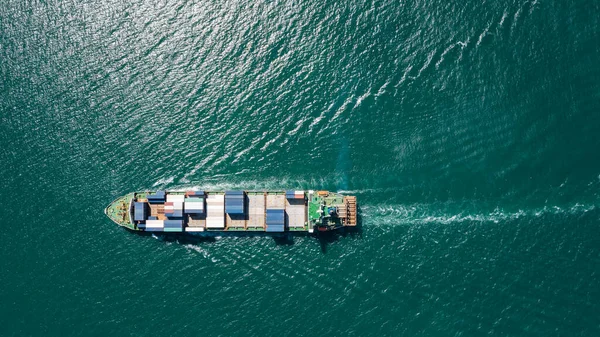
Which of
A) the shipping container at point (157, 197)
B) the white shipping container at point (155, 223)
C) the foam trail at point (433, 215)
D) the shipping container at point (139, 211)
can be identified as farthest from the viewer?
the shipping container at point (157, 197)

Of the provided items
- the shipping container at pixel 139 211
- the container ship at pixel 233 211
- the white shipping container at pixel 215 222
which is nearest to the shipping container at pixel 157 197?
the container ship at pixel 233 211

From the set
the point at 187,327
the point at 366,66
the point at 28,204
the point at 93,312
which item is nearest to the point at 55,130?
the point at 28,204

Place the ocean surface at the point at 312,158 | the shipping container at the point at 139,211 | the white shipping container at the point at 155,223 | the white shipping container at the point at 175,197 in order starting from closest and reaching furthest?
the ocean surface at the point at 312,158
the shipping container at the point at 139,211
the white shipping container at the point at 155,223
the white shipping container at the point at 175,197

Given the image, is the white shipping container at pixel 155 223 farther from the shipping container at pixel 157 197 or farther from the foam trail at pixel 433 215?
the foam trail at pixel 433 215

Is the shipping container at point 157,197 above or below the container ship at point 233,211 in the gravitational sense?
above

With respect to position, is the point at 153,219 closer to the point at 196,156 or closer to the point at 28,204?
A: the point at 196,156

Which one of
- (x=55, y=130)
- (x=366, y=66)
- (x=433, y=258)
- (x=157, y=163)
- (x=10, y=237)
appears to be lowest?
(x=433, y=258)

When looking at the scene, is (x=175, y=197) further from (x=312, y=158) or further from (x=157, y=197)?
(x=312, y=158)

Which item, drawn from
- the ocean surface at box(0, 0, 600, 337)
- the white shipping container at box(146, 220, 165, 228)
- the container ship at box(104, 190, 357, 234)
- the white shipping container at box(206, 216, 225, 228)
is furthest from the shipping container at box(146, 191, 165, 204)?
the white shipping container at box(206, 216, 225, 228)
